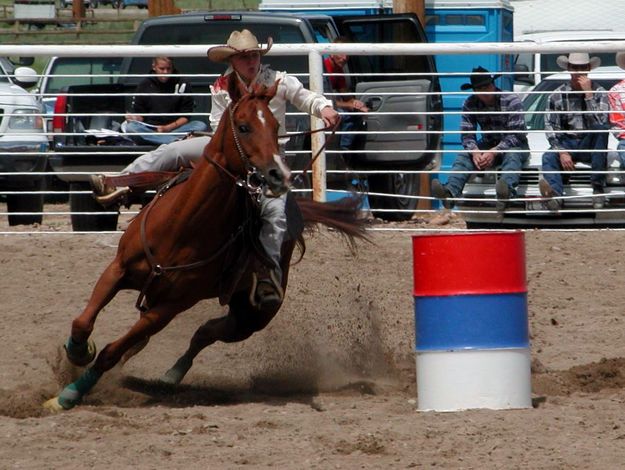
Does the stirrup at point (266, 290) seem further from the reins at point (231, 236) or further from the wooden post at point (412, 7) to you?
the wooden post at point (412, 7)

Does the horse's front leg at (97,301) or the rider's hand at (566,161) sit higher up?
the rider's hand at (566,161)

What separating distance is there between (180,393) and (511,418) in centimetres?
219

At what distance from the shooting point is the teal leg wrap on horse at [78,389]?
21.9 feet

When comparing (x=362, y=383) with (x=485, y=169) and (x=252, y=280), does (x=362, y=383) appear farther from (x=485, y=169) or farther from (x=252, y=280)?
(x=485, y=169)

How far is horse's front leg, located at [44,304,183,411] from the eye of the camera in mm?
6680

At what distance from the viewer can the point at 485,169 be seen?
1145 centimetres

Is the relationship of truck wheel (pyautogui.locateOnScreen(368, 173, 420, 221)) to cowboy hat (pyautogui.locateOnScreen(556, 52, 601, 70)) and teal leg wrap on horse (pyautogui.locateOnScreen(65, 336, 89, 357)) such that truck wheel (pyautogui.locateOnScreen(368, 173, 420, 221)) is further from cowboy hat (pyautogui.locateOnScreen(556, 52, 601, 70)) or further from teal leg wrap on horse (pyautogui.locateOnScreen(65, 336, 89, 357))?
teal leg wrap on horse (pyautogui.locateOnScreen(65, 336, 89, 357))

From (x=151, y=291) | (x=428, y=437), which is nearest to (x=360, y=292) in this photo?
(x=151, y=291)

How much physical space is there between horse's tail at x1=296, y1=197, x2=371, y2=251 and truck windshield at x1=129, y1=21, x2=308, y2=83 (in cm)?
396

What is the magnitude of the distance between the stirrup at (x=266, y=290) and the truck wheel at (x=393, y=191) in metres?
5.09

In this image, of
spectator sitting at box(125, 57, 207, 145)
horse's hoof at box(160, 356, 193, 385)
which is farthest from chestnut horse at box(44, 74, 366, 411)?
spectator sitting at box(125, 57, 207, 145)

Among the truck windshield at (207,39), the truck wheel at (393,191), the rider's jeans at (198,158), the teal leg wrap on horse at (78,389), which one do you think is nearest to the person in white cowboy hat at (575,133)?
the truck wheel at (393,191)

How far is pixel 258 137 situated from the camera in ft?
20.3

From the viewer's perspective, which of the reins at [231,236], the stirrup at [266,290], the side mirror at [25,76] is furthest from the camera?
the side mirror at [25,76]
